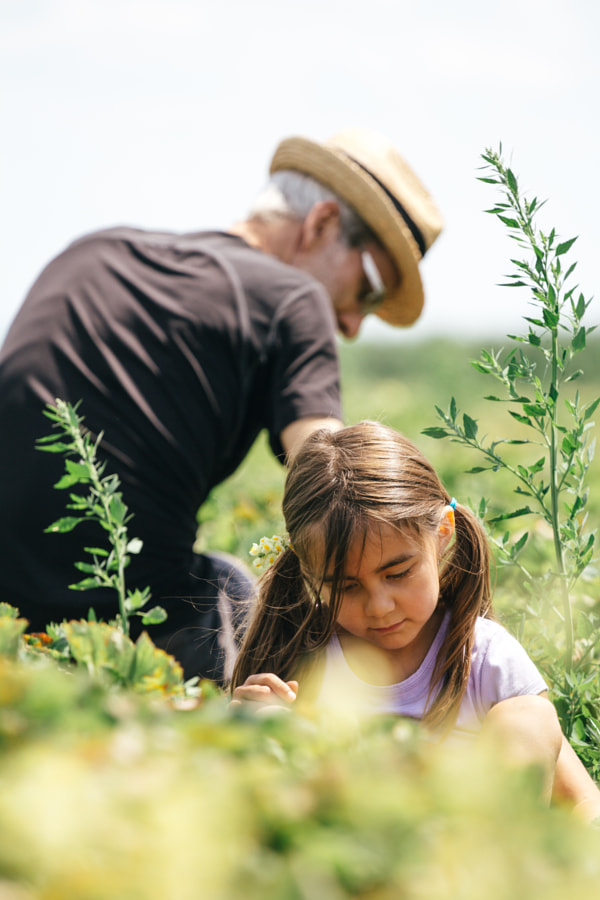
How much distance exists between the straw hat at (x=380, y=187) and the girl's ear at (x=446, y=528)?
1.26m

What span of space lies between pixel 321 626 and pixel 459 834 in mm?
1295

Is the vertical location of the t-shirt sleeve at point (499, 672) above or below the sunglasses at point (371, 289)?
below

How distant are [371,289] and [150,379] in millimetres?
996

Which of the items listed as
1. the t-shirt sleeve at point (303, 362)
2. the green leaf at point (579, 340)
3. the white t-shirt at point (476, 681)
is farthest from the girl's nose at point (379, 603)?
the t-shirt sleeve at point (303, 362)

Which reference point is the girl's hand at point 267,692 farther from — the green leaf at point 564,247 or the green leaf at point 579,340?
the green leaf at point 564,247

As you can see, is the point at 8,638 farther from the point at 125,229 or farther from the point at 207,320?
the point at 125,229

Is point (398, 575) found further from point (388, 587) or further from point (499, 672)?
point (499, 672)

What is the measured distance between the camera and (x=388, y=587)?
1.58 metres

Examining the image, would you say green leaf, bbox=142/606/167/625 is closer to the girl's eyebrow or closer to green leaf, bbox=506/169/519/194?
the girl's eyebrow

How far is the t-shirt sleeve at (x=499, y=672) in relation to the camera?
1.57 m

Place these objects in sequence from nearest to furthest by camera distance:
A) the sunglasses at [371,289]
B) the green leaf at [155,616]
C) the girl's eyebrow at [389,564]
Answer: the green leaf at [155,616], the girl's eyebrow at [389,564], the sunglasses at [371,289]

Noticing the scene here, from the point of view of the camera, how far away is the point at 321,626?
1819 millimetres

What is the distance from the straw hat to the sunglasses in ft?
0.21

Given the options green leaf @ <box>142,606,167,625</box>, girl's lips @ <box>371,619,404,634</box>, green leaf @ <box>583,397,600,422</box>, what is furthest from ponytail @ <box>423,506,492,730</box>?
green leaf @ <box>142,606,167,625</box>
